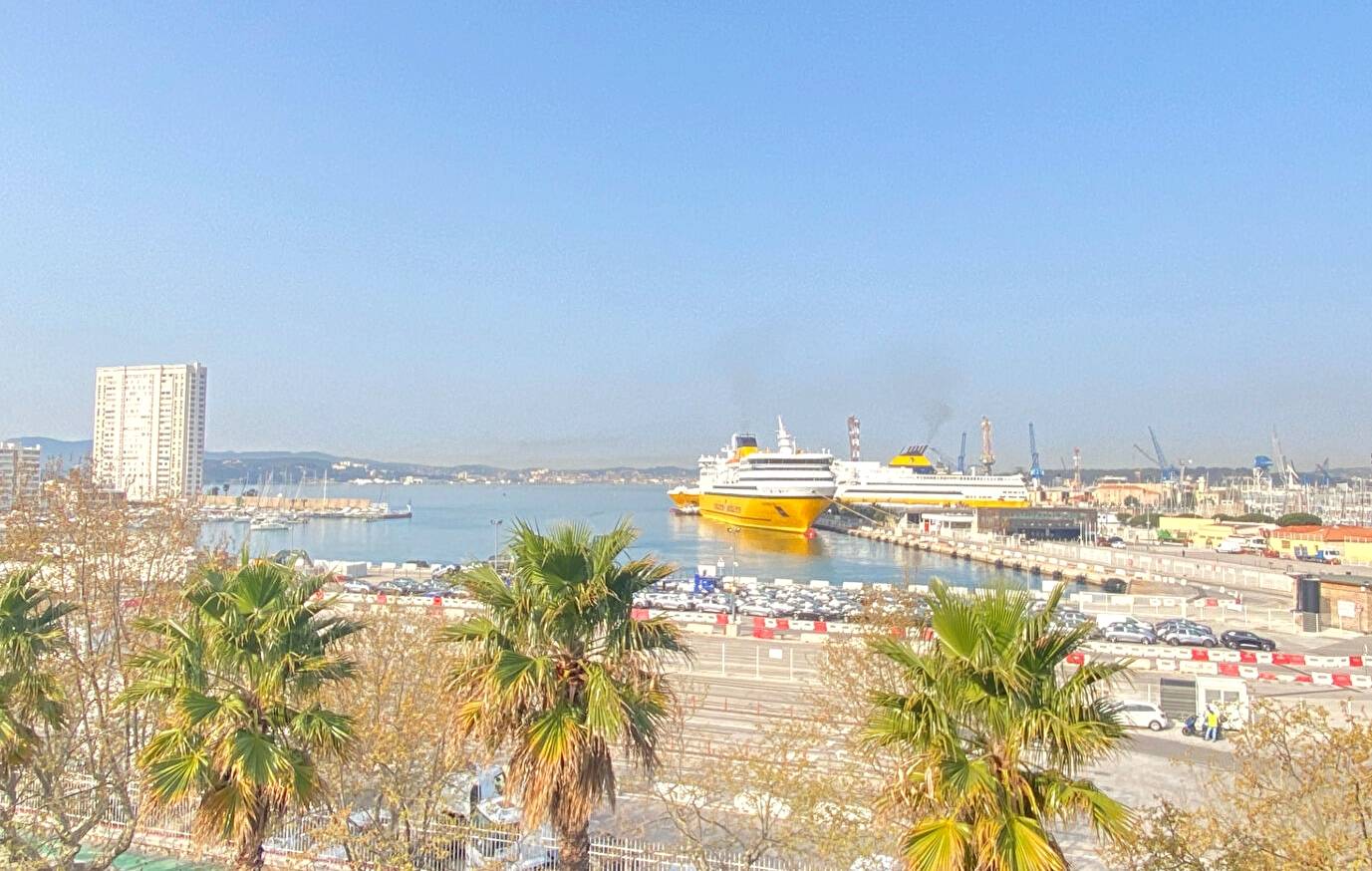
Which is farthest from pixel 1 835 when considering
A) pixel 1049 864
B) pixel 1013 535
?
pixel 1013 535

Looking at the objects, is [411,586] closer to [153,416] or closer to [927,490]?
[927,490]

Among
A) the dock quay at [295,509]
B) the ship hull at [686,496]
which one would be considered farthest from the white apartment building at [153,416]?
the ship hull at [686,496]

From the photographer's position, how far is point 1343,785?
17.7ft

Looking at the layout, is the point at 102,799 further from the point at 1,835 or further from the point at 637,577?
the point at 637,577

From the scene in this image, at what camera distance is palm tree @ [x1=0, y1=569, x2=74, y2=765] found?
7.23 m

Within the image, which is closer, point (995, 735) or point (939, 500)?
point (995, 735)

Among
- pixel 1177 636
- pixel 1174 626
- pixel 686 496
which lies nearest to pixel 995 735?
pixel 1177 636

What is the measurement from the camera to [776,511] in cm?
8038

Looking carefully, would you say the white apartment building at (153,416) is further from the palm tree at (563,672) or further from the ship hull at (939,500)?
the palm tree at (563,672)

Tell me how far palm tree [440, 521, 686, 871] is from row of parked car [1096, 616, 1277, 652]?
2391cm

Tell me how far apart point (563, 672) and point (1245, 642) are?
88.9ft

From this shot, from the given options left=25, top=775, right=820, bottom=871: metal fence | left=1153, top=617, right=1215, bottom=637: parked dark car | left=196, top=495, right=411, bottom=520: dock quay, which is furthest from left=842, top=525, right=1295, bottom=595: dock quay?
left=196, top=495, right=411, bottom=520: dock quay

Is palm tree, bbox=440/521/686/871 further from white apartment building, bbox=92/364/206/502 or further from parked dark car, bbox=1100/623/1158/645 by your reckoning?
white apartment building, bbox=92/364/206/502

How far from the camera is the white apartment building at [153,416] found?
138m
